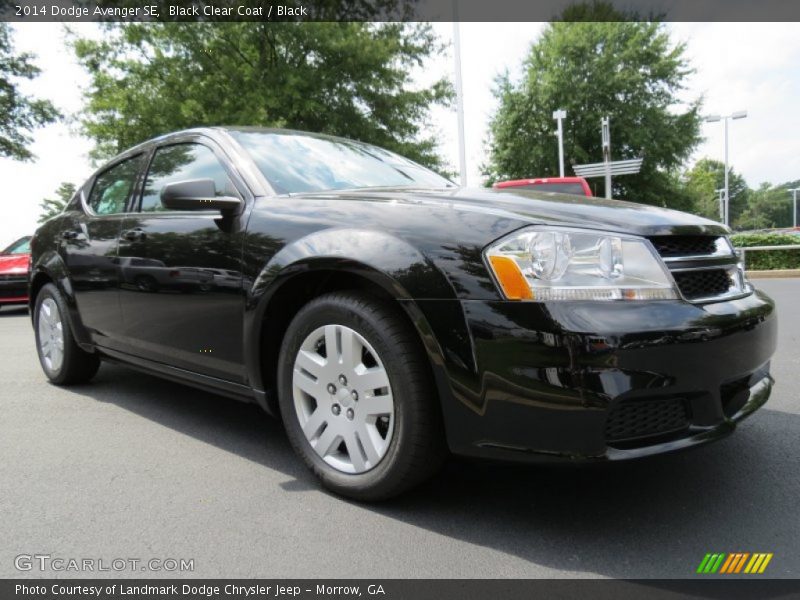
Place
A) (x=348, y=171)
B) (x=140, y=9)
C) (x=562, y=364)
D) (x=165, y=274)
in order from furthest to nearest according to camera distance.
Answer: (x=140, y=9) < (x=348, y=171) < (x=165, y=274) < (x=562, y=364)

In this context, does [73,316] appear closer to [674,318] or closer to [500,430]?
[500,430]

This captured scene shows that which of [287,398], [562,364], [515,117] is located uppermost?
[515,117]

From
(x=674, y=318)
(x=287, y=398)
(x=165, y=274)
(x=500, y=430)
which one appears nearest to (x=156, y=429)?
(x=165, y=274)

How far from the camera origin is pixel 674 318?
6.48ft

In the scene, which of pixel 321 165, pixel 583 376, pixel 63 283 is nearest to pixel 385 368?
pixel 583 376

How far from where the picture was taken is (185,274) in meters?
2.99

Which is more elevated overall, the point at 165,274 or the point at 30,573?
the point at 165,274

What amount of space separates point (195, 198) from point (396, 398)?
4.16ft

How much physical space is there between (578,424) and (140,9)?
17394 millimetres

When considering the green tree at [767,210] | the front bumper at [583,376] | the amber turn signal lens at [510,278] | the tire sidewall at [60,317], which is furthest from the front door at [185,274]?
the green tree at [767,210]

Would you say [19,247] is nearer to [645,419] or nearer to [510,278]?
[510,278]

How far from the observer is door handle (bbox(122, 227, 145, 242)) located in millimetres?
3362

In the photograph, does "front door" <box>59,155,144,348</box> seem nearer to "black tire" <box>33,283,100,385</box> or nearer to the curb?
"black tire" <box>33,283,100,385</box>

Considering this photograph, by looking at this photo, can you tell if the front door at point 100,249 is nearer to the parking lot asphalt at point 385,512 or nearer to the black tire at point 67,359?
the black tire at point 67,359
